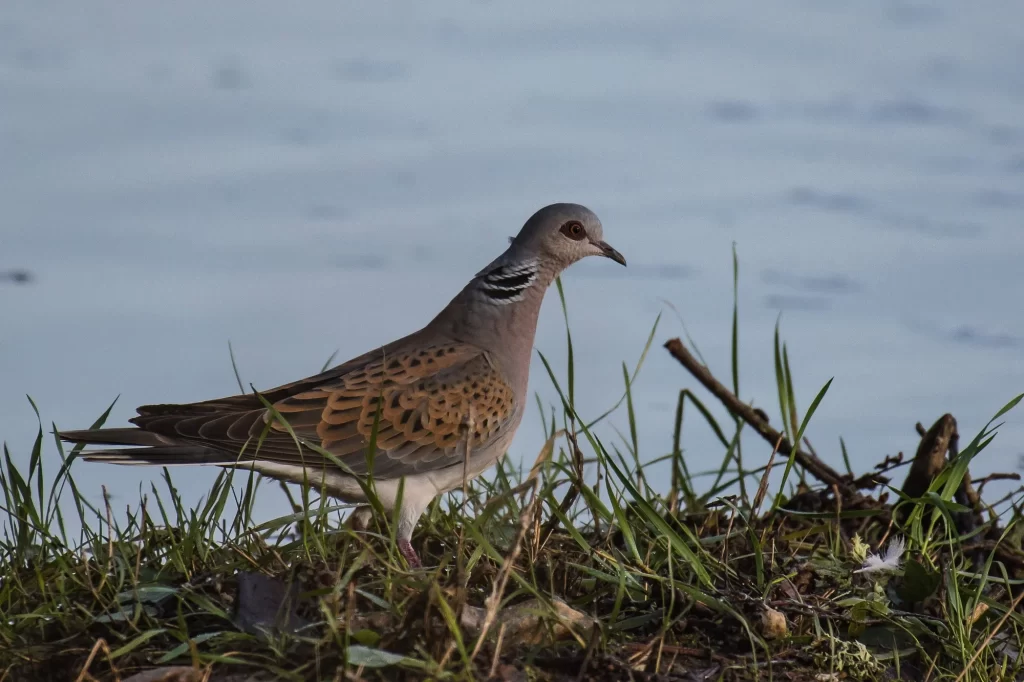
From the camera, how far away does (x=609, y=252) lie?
21.6 ft

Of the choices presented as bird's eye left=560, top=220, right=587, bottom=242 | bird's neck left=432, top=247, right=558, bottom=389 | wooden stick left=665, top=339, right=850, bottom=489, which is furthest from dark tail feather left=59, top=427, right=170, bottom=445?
wooden stick left=665, top=339, right=850, bottom=489

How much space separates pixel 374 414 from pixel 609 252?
1616 millimetres

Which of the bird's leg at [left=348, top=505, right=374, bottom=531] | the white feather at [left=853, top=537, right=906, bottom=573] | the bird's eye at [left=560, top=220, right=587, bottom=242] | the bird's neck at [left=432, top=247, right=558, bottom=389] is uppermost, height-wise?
the bird's eye at [left=560, top=220, right=587, bottom=242]

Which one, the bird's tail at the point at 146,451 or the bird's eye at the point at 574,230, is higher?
the bird's eye at the point at 574,230

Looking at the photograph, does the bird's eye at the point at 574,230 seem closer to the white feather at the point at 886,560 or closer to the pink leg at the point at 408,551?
the pink leg at the point at 408,551

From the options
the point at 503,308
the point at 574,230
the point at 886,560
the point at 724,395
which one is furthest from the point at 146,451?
the point at 886,560

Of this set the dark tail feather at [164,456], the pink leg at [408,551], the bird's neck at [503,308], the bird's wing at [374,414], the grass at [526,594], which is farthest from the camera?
the bird's neck at [503,308]

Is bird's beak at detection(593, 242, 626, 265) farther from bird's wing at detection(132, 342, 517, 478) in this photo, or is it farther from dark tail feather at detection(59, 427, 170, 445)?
dark tail feather at detection(59, 427, 170, 445)

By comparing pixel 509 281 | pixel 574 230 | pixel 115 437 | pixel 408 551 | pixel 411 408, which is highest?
pixel 574 230

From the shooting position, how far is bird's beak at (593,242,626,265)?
6574 millimetres

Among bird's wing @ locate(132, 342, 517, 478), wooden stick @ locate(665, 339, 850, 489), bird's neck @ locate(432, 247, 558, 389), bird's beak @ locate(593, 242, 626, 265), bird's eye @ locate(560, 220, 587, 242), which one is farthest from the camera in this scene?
bird's beak @ locate(593, 242, 626, 265)

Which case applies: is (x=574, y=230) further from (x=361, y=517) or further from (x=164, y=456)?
(x=164, y=456)

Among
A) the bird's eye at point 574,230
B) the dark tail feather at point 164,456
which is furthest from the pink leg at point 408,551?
the bird's eye at point 574,230

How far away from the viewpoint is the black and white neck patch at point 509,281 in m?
6.36
